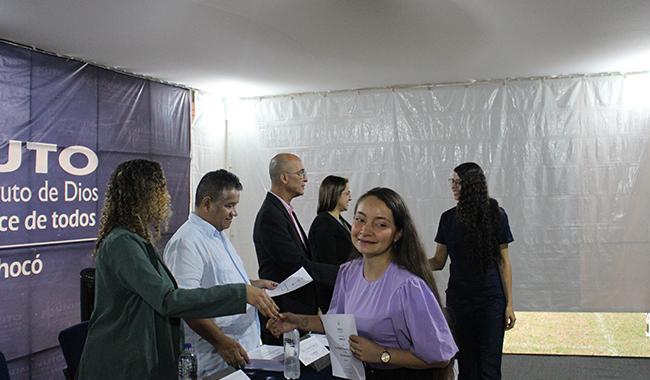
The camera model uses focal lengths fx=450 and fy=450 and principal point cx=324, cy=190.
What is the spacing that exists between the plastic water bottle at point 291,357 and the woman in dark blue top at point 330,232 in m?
1.24

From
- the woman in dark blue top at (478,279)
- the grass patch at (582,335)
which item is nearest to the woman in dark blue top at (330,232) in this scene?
the woman in dark blue top at (478,279)

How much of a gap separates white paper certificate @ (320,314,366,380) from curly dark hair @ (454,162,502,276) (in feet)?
4.65

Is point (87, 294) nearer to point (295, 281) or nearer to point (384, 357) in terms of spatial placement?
point (295, 281)

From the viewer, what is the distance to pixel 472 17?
2854mm

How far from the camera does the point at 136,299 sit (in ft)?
5.41

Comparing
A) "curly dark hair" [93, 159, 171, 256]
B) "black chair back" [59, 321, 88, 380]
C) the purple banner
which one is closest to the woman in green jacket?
"curly dark hair" [93, 159, 171, 256]

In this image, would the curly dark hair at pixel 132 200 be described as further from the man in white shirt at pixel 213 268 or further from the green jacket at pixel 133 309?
the man in white shirt at pixel 213 268

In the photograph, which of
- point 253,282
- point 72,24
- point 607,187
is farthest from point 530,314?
point 72,24

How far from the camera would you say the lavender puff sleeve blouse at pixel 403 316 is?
145 cm

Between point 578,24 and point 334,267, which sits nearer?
point 334,267

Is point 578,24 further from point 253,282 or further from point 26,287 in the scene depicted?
point 26,287

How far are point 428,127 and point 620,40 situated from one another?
1.79m

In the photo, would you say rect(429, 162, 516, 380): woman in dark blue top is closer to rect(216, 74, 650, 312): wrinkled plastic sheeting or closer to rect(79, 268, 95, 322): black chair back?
rect(216, 74, 650, 312): wrinkled plastic sheeting

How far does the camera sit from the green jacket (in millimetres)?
1602
